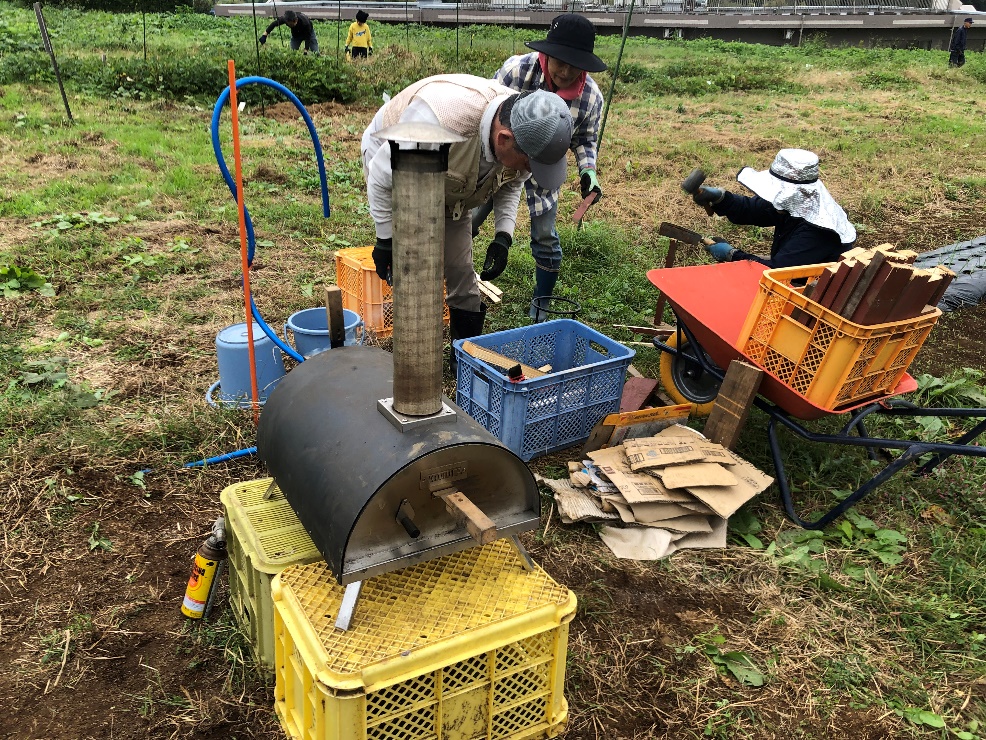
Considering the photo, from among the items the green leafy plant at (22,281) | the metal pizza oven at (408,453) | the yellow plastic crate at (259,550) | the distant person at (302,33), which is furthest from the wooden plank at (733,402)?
the distant person at (302,33)

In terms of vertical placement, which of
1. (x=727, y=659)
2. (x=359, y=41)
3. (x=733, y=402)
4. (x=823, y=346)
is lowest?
(x=727, y=659)

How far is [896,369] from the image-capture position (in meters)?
3.30

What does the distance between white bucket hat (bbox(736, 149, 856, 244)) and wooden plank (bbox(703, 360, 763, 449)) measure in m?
1.24

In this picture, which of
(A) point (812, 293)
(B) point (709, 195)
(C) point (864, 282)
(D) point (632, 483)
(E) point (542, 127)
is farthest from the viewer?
(B) point (709, 195)

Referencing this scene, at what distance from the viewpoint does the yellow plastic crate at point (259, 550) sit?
7.07ft

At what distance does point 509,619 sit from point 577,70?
140 inches

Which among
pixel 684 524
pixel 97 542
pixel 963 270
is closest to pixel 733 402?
pixel 684 524

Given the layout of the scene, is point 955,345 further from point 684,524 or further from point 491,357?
point 491,357

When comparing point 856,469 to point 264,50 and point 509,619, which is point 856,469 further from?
point 264,50

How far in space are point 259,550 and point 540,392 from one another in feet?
5.72

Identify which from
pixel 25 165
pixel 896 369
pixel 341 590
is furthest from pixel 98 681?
pixel 25 165

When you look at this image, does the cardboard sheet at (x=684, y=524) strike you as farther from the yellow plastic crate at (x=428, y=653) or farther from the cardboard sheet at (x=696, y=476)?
the yellow plastic crate at (x=428, y=653)

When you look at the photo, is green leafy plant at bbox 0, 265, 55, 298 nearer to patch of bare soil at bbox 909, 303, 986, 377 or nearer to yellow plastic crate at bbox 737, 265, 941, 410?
yellow plastic crate at bbox 737, 265, 941, 410

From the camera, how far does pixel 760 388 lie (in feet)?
11.2
